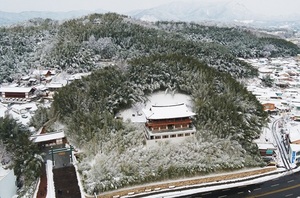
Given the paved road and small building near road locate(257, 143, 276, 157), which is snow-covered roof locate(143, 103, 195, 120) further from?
the paved road

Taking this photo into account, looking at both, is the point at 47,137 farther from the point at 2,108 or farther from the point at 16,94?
the point at 16,94

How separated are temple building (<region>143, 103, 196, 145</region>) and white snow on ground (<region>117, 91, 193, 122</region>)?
3562 millimetres

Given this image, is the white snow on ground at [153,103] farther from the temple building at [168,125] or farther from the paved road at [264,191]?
the paved road at [264,191]

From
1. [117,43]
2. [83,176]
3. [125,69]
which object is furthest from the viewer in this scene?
[117,43]

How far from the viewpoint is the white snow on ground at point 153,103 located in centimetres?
2938

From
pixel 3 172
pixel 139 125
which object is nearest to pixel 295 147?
pixel 139 125

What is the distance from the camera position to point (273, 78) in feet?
173

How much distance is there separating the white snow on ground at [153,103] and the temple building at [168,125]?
11.7ft

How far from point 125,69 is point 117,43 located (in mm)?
24785

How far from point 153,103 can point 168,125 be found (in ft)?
21.2

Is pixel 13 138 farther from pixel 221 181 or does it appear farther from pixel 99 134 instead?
pixel 221 181

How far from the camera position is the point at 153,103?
31.4 metres

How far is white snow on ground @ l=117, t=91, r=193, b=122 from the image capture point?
29377 mm

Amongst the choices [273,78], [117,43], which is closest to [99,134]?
[117,43]
